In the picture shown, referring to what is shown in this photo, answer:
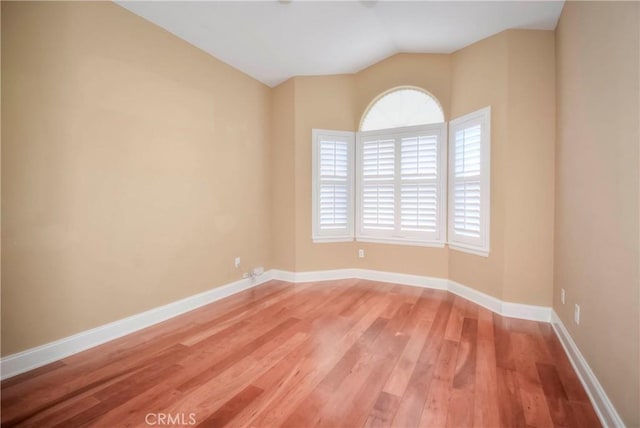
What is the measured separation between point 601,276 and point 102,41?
12.8 ft

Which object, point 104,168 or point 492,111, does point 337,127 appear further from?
point 104,168

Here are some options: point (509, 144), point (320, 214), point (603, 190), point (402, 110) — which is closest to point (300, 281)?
point (320, 214)

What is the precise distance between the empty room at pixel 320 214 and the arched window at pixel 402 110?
29mm

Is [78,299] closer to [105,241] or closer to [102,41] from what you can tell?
[105,241]

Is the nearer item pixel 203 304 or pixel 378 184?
pixel 203 304

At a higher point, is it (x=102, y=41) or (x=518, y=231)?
(x=102, y=41)

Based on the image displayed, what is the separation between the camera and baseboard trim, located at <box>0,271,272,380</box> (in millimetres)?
1932

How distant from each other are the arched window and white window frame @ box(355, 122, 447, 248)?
4.6 inches

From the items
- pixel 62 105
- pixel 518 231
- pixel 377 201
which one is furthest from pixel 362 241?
pixel 62 105

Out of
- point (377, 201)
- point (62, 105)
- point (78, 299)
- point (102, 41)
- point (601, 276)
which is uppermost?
point (102, 41)

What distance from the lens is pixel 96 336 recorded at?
2.32m

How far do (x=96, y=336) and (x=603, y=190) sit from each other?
3.67 metres

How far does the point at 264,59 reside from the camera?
3.51 metres

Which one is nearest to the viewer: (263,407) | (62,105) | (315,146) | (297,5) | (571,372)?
(263,407)
